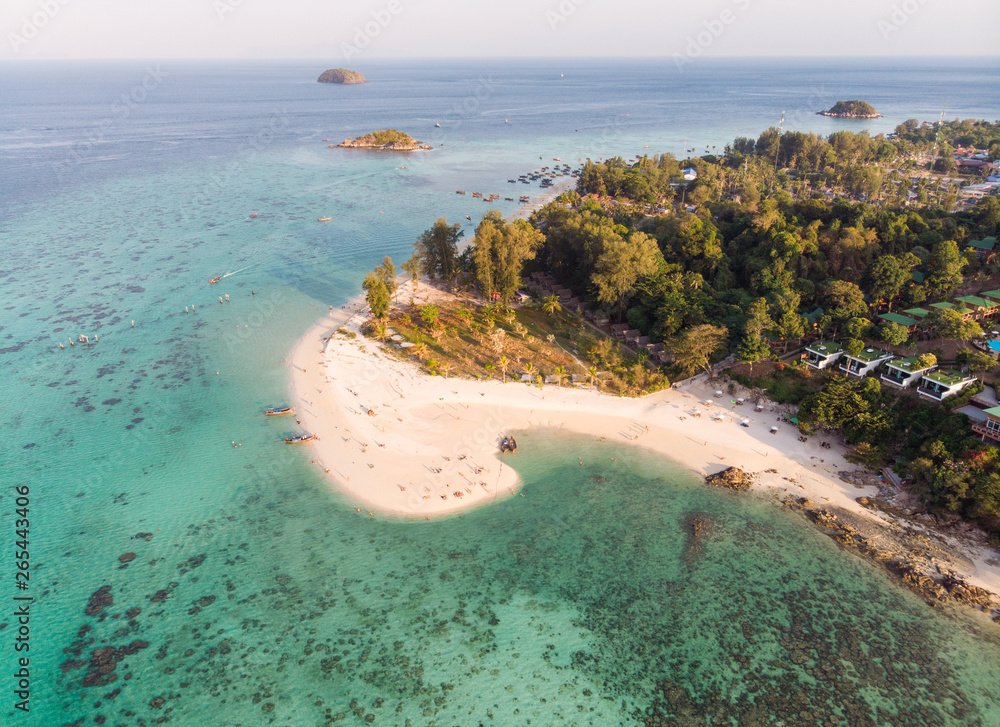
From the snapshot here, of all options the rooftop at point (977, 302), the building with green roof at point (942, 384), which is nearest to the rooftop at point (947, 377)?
the building with green roof at point (942, 384)

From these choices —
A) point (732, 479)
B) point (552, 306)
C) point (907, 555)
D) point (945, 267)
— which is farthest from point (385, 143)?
point (907, 555)

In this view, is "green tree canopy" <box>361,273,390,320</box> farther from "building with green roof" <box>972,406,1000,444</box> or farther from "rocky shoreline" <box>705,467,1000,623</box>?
"building with green roof" <box>972,406,1000,444</box>

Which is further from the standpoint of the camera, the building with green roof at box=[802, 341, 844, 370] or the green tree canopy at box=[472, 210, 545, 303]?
the green tree canopy at box=[472, 210, 545, 303]

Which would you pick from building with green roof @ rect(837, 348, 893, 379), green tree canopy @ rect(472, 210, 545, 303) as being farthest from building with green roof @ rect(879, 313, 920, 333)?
green tree canopy @ rect(472, 210, 545, 303)

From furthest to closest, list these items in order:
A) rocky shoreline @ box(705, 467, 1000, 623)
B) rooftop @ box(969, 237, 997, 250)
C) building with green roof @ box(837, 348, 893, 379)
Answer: rooftop @ box(969, 237, 997, 250) < building with green roof @ box(837, 348, 893, 379) < rocky shoreline @ box(705, 467, 1000, 623)

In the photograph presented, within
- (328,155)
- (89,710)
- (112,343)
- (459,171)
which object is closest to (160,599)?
(89,710)

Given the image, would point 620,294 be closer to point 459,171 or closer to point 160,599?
point 160,599

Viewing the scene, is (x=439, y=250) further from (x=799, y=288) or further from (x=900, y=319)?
(x=900, y=319)
